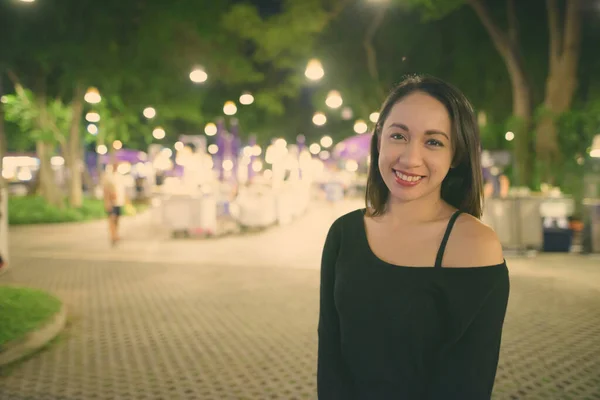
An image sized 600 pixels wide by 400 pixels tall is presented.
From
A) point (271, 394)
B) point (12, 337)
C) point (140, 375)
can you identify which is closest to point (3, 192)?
point (12, 337)

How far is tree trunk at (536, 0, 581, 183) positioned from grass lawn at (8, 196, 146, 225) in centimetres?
1616

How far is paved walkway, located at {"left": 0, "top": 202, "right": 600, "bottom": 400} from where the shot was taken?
5.27 m

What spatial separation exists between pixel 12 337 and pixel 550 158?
1370 centimetres

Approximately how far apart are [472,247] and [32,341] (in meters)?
5.77

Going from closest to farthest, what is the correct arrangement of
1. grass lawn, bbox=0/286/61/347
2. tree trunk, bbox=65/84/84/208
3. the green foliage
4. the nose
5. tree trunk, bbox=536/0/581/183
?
the nose
grass lawn, bbox=0/286/61/347
tree trunk, bbox=536/0/581/183
the green foliage
tree trunk, bbox=65/84/84/208

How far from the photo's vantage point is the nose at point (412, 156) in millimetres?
2033

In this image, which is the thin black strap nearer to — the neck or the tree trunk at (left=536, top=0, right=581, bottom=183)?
the neck

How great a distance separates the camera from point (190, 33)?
25578 millimetres

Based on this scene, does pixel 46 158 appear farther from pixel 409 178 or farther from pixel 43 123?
pixel 409 178

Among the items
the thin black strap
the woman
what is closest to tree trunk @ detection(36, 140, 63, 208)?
the woman

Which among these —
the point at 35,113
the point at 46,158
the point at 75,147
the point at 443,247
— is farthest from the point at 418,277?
the point at 46,158

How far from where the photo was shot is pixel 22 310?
289 inches

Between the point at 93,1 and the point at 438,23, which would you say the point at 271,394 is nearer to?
the point at 93,1

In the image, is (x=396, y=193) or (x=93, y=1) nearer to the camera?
(x=396, y=193)
